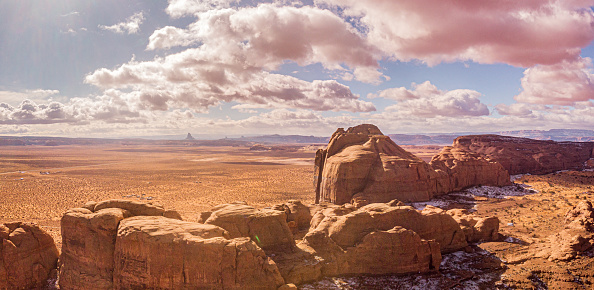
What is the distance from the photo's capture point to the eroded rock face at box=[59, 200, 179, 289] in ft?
49.5

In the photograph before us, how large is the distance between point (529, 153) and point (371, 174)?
58.6 meters

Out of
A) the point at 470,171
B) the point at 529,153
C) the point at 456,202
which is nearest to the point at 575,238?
the point at 456,202

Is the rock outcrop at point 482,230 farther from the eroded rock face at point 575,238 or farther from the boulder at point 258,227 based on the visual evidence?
the boulder at point 258,227

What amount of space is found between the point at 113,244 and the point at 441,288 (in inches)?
692

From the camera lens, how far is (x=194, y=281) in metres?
13.5

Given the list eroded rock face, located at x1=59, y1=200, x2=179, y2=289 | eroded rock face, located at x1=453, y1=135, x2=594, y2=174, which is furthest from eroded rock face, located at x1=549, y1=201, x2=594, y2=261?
eroded rock face, located at x1=453, y1=135, x2=594, y2=174

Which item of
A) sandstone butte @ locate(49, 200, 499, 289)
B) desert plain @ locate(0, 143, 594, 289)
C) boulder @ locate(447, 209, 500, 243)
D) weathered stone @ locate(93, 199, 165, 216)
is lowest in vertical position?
desert plain @ locate(0, 143, 594, 289)

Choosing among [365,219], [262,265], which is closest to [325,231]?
[365,219]

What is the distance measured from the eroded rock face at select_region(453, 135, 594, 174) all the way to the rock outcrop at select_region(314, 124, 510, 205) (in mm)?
31115

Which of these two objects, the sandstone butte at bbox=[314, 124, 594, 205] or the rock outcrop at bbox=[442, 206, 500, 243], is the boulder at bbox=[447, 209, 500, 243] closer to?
the rock outcrop at bbox=[442, 206, 500, 243]

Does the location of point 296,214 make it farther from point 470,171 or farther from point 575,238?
point 470,171

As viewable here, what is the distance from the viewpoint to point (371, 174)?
36.6 meters

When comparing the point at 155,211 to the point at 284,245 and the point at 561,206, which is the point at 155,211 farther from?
the point at 561,206

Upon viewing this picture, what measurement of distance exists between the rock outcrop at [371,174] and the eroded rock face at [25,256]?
81.1 ft
